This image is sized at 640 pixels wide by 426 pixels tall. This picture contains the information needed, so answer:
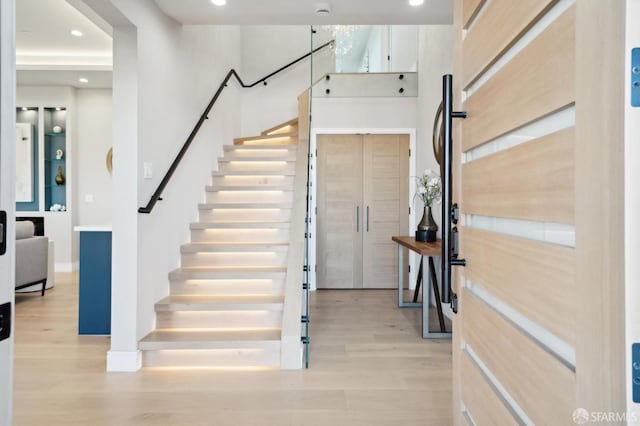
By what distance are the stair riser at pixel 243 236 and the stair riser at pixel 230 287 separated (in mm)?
660

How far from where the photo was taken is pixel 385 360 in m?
3.13

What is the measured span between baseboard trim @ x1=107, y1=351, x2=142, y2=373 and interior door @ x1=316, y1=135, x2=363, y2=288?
3234 mm

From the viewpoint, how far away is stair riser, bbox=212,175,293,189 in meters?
5.01

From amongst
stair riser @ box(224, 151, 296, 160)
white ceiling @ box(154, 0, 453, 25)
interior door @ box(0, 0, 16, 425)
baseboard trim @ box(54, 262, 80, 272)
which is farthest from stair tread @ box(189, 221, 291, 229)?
baseboard trim @ box(54, 262, 80, 272)

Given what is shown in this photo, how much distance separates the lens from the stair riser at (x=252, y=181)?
5.01 m

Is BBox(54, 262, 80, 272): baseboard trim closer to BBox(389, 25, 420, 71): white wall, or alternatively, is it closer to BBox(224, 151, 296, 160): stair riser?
BBox(224, 151, 296, 160): stair riser

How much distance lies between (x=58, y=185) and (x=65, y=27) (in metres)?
3.03

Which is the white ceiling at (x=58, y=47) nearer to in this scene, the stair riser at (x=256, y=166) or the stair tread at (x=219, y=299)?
the stair riser at (x=256, y=166)

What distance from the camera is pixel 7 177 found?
0.80 m

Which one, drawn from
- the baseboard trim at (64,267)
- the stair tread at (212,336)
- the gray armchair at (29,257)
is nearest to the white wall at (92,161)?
the baseboard trim at (64,267)

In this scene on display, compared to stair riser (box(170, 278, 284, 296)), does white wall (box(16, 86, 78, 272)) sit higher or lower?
higher

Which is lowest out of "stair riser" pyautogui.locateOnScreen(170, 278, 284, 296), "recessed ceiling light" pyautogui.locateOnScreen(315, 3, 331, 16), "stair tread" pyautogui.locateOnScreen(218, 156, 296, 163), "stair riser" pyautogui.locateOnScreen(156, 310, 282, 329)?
"stair riser" pyautogui.locateOnScreen(156, 310, 282, 329)

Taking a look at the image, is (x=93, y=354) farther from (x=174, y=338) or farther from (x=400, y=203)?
(x=400, y=203)

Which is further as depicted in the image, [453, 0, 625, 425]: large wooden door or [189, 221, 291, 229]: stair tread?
[189, 221, 291, 229]: stair tread
